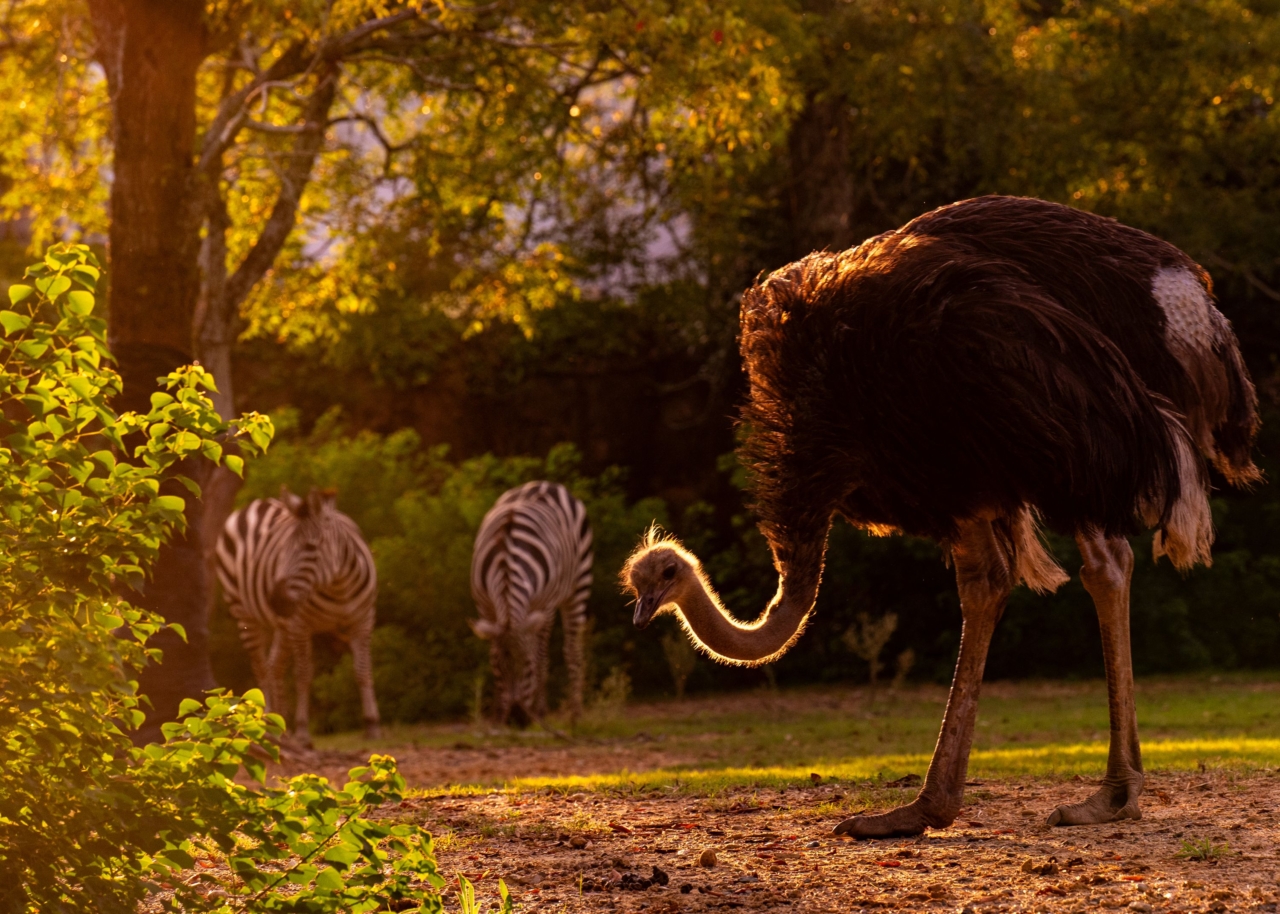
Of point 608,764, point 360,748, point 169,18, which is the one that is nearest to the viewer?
point 169,18

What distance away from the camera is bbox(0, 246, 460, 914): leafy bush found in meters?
3.85

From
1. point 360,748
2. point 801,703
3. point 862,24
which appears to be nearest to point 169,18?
point 360,748

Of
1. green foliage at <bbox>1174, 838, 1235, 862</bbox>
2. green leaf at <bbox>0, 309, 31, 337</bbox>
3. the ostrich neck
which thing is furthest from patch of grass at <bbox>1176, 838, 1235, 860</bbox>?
green leaf at <bbox>0, 309, 31, 337</bbox>

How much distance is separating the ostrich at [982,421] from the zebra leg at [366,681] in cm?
892

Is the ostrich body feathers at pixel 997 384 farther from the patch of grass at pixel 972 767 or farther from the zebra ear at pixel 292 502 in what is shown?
the zebra ear at pixel 292 502

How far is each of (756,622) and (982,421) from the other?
1310 mm

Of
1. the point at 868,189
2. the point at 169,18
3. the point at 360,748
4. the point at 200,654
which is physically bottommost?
the point at 360,748

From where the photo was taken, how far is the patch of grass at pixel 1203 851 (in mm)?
5258

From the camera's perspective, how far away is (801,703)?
1762cm

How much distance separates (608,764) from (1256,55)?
39.9 ft

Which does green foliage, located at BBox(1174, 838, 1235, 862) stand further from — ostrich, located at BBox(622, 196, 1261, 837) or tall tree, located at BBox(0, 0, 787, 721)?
tall tree, located at BBox(0, 0, 787, 721)

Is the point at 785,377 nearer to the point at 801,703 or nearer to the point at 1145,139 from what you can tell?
the point at 801,703

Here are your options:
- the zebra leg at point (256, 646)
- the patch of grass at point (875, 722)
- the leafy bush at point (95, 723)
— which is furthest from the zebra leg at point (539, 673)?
the leafy bush at point (95, 723)

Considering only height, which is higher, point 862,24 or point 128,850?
point 862,24
